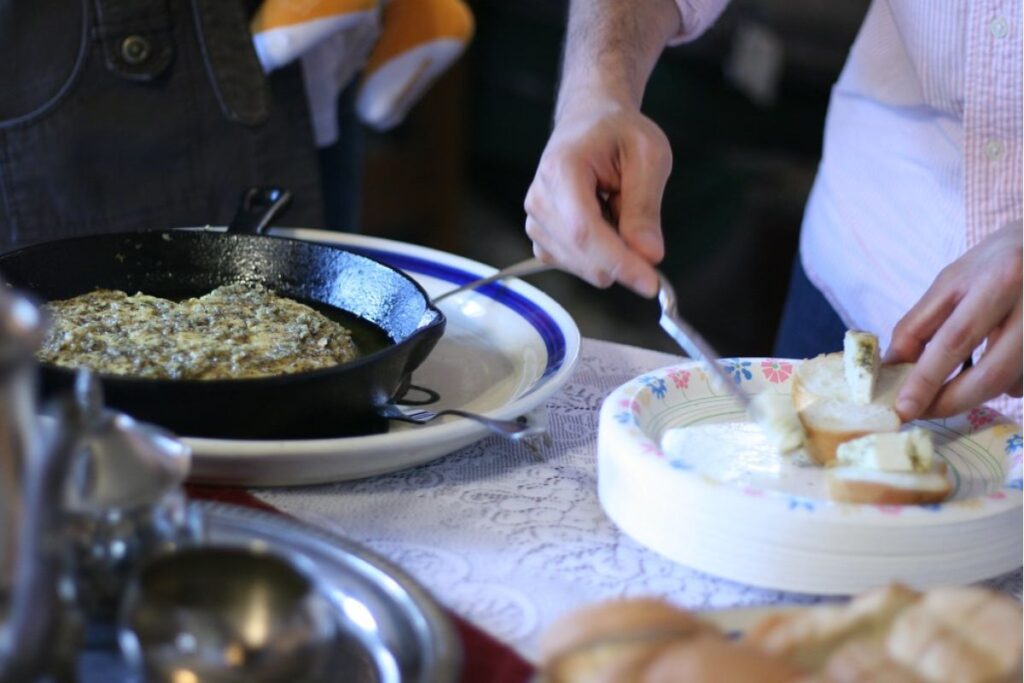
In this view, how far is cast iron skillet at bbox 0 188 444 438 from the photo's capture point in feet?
3.06

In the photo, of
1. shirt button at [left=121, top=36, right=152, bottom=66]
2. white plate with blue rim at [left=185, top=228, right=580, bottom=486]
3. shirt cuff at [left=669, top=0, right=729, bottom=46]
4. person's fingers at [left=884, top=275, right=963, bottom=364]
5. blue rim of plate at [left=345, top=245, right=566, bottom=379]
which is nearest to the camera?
white plate with blue rim at [left=185, top=228, right=580, bottom=486]

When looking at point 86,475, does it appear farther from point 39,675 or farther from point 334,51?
point 334,51

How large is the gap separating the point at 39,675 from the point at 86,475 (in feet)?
0.37

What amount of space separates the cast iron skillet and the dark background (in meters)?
2.17

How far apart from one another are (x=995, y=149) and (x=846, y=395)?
455mm

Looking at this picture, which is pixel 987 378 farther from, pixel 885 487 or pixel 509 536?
pixel 509 536

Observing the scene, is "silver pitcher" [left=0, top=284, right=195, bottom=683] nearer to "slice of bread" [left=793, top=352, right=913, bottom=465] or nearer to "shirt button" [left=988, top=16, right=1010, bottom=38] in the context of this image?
"slice of bread" [left=793, top=352, right=913, bottom=465]

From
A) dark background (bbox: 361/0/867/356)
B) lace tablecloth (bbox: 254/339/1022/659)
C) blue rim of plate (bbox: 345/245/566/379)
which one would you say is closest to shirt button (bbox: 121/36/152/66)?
blue rim of plate (bbox: 345/245/566/379)

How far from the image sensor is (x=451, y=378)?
123 cm

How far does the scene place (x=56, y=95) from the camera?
156 centimetres

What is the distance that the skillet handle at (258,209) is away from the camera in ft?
4.42

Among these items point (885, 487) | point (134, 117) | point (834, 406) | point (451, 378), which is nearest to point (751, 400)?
point (834, 406)

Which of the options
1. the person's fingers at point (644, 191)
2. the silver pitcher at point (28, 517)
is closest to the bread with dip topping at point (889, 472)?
the person's fingers at point (644, 191)

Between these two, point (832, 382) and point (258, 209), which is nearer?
point (832, 382)
